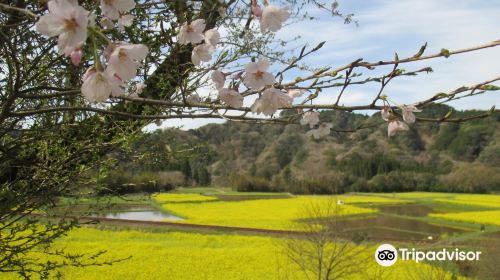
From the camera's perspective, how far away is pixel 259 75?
122 centimetres

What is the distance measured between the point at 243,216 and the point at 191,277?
16.4 meters

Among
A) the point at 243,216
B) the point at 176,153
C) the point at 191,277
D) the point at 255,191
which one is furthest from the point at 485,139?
the point at 176,153

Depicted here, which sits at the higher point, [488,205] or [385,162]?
[385,162]

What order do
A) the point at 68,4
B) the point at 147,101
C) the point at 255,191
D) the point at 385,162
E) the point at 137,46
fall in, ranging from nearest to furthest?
the point at 68,4 < the point at 137,46 < the point at 147,101 < the point at 255,191 < the point at 385,162

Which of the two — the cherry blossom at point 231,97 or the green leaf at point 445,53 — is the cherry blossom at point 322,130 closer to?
the cherry blossom at point 231,97

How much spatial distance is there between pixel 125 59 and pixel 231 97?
1.33ft

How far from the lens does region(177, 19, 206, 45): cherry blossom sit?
1382 mm

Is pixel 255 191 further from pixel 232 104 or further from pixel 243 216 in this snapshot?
pixel 232 104

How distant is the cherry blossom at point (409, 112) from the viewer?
1.30 meters

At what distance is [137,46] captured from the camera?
0.97m

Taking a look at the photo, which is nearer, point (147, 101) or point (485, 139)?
point (147, 101)

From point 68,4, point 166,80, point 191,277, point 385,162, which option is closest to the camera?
point 68,4

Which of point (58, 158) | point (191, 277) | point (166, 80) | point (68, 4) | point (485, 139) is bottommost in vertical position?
point (191, 277)

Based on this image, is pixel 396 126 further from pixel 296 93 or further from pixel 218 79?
pixel 218 79
